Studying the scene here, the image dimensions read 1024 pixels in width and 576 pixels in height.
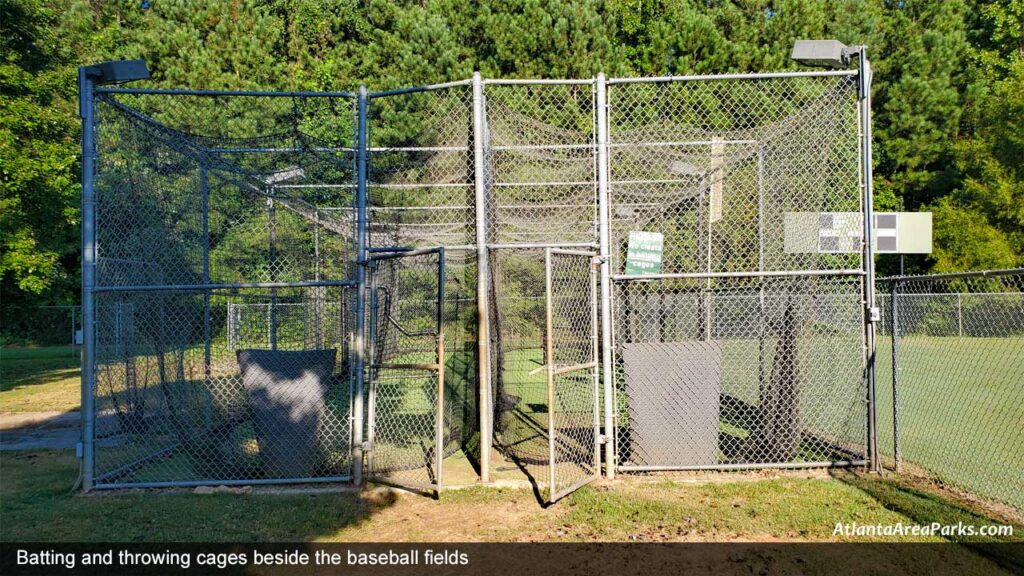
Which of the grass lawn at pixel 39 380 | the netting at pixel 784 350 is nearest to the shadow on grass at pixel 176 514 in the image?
the netting at pixel 784 350

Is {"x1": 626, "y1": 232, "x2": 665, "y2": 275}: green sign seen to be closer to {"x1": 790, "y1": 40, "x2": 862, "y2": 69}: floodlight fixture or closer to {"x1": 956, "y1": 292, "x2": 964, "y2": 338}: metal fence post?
{"x1": 790, "y1": 40, "x2": 862, "y2": 69}: floodlight fixture

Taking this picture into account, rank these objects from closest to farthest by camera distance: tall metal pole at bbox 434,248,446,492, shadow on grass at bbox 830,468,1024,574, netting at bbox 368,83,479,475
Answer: shadow on grass at bbox 830,468,1024,574
tall metal pole at bbox 434,248,446,492
netting at bbox 368,83,479,475

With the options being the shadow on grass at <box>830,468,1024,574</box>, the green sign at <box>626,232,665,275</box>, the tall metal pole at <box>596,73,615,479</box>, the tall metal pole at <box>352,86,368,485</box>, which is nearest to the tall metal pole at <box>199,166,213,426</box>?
the tall metal pole at <box>352,86,368,485</box>

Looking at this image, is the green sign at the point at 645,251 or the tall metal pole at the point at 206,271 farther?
the tall metal pole at the point at 206,271

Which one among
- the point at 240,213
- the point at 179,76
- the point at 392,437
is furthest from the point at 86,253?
the point at 179,76

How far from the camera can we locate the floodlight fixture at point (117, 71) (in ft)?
20.4

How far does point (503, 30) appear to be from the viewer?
23.4 meters

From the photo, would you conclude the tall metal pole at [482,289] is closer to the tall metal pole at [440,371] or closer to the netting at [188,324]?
the tall metal pole at [440,371]

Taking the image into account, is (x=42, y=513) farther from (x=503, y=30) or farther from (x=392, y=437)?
(x=503, y=30)

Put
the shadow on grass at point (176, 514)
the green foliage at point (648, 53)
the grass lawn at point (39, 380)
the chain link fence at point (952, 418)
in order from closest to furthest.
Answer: the shadow on grass at point (176, 514)
the chain link fence at point (952, 418)
the grass lawn at point (39, 380)
the green foliage at point (648, 53)

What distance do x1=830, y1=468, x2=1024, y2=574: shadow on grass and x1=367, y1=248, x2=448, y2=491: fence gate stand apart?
3734 millimetres

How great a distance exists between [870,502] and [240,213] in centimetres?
944

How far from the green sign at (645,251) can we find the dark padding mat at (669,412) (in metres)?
0.77

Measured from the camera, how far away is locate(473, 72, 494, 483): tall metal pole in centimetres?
623
